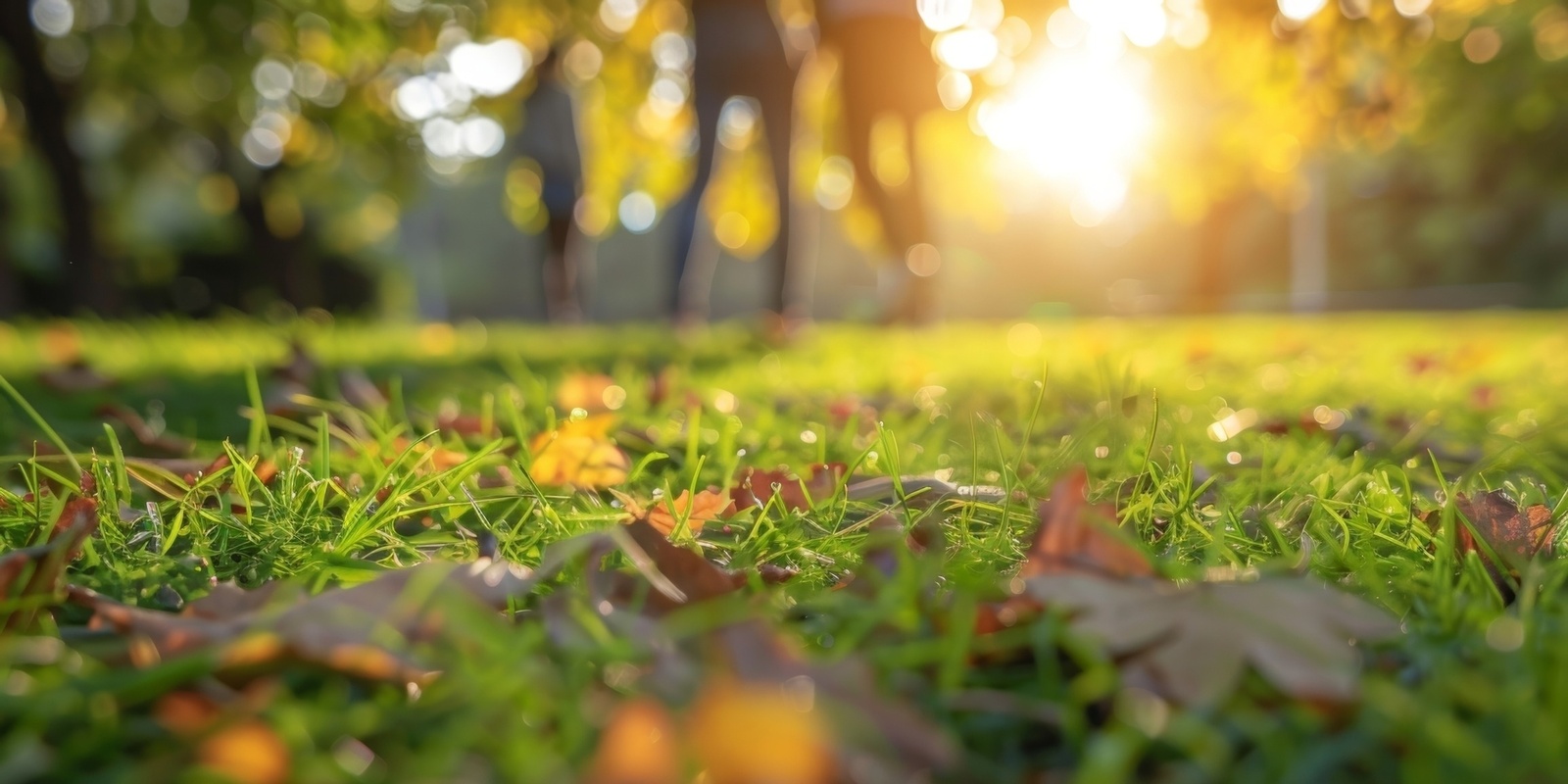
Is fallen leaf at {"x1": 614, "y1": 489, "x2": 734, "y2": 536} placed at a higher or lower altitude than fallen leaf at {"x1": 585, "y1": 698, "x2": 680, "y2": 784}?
lower

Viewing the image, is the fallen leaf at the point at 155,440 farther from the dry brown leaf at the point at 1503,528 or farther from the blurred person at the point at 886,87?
the blurred person at the point at 886,87

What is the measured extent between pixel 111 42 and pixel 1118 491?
11810 millimetres

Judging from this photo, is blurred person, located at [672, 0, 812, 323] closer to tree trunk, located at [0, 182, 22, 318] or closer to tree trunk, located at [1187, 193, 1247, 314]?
tree trunk, located at [0, 182, 22, 318]

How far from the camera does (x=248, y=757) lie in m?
0.57

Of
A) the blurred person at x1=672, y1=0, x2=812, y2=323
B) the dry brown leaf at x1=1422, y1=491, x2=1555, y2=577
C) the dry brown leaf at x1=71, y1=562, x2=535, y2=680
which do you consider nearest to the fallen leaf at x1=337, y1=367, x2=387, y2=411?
the dry brown leaf at x1=71, y1=562, x2=535, y2=680

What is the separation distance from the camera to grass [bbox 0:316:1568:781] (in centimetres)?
63

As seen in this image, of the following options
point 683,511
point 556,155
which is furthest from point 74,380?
point 556,155

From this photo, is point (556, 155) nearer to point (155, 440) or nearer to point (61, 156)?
point (61, 156)

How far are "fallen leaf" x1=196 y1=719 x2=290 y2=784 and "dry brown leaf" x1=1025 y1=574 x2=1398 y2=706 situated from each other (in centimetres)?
47

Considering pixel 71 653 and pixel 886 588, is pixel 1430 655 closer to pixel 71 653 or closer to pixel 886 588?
pixel 886 588

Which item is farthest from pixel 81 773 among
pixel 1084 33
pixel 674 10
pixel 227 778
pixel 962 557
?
pixel 1084 33

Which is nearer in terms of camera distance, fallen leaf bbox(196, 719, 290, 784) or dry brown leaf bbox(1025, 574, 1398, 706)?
fallen leaf bbox(196, 719, 290, 784)

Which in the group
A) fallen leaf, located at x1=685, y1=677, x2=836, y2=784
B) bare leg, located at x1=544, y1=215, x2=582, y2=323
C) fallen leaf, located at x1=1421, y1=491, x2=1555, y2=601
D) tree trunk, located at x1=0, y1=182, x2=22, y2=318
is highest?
fallen leaf, located at x1=685, y1=677, x2=836, y2=784

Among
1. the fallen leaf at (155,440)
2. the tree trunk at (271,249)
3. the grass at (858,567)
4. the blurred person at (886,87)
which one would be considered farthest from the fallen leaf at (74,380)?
the tree trunk at (271,249)
